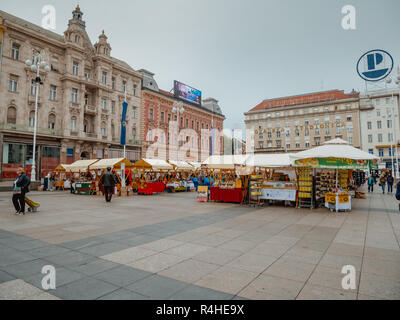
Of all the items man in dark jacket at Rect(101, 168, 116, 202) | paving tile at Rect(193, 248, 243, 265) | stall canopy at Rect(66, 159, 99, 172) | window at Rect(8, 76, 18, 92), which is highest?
window at Rect(8, 76, 18, 92)

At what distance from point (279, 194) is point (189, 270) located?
9996 mm

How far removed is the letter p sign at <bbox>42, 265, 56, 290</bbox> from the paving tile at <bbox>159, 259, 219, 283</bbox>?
1568 millimetres

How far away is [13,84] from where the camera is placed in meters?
29.1

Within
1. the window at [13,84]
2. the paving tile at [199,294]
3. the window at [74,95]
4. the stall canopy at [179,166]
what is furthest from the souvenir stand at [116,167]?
the window at [74,95]

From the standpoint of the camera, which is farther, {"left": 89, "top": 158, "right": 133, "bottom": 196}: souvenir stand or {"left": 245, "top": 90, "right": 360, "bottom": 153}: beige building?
{"left": 245, "top": 90, "right": 360, "bottom": 153}: beige building

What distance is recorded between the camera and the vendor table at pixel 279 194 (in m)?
12.9

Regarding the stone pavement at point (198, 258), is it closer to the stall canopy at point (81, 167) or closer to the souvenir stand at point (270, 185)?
the souvenir stand at point (270, 185)

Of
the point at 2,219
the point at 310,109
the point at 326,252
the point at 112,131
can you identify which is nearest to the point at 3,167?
the point at 112,131

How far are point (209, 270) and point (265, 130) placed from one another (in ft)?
229

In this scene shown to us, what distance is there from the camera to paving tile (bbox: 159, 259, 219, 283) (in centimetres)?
396

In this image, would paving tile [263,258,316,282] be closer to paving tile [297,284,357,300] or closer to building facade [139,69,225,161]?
paving tile [297,284,357,300]

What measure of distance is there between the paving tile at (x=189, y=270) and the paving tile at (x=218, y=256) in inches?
8.3

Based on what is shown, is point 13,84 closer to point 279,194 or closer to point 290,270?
point 279,194

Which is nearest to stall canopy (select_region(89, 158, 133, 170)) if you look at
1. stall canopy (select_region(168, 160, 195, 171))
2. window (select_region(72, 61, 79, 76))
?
stall canopy (select_region(168, 160, 195, 171))
